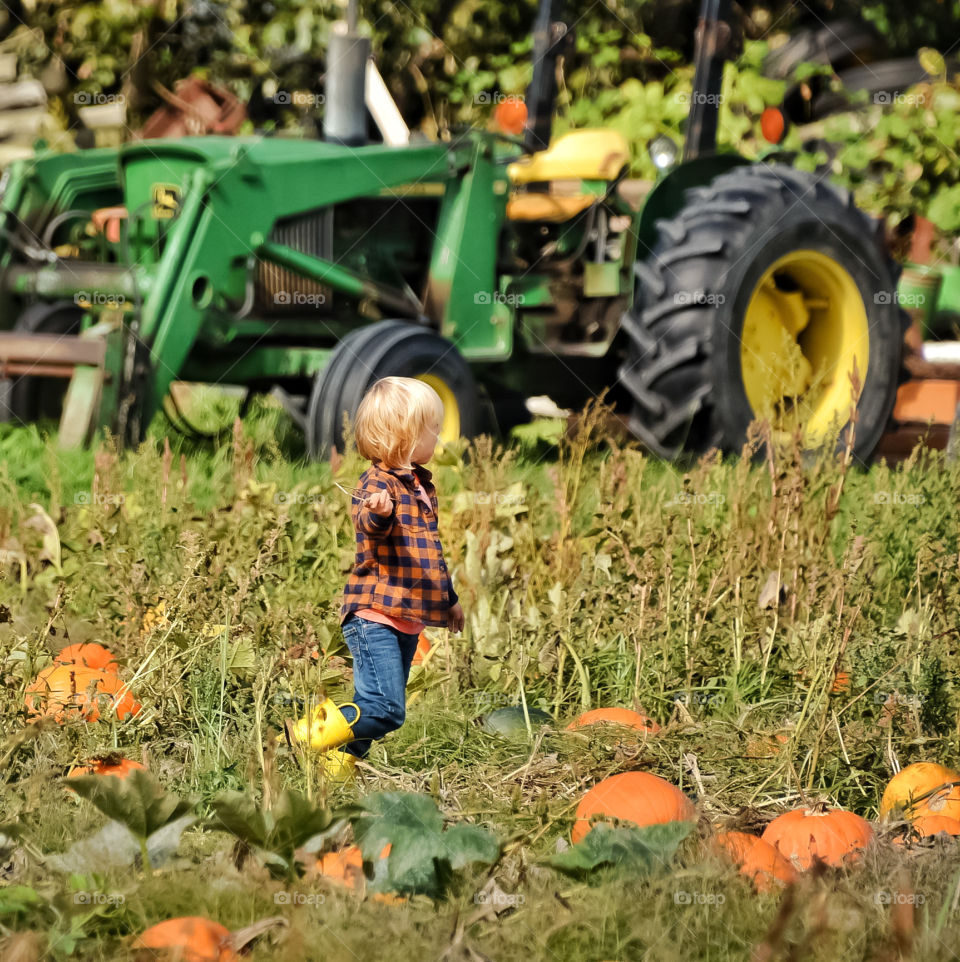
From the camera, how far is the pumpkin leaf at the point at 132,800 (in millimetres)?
1950

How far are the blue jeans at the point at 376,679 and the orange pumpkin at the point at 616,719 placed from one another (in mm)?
400

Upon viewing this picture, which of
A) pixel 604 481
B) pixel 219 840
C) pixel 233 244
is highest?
pixel 233 244

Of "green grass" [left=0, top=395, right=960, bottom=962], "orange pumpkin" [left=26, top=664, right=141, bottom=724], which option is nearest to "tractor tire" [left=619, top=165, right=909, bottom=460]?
"green grass" [left=0, top=395, right=960, bottom=962]

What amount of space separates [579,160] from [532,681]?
3636mm

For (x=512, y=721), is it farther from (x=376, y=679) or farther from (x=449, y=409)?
(x=449, y=409)

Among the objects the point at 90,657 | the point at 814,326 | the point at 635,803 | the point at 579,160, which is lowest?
the point at 90,657

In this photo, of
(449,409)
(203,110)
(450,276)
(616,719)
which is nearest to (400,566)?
(616,719)

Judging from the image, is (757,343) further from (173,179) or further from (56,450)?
(56,450)

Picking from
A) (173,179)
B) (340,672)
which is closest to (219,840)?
(340,672)

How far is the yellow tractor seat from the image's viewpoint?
20.2ft

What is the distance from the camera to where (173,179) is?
5.62 m

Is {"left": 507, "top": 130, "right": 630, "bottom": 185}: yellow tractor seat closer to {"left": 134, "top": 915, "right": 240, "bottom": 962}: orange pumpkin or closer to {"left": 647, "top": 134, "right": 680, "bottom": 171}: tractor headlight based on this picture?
{"left": 647, "top": 134, "right": 680, "bottom": 171}: tractor headlight

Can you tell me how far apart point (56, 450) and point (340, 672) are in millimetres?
2710

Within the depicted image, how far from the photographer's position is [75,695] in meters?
2.68
